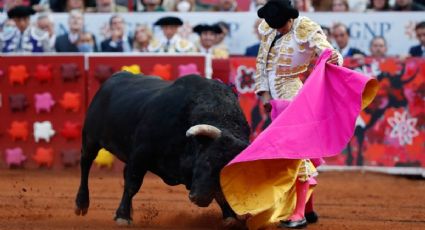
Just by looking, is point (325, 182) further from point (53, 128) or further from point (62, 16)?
point (62, 16)

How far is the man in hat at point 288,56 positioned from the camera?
7.40 metres

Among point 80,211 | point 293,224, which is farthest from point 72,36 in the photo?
point 293,224

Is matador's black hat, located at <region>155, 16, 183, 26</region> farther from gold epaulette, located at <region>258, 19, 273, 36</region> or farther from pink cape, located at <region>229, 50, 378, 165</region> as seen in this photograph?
pink cape, located at <region>229, 50, 378, 165</region>

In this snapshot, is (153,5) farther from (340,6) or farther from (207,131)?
(207,131)

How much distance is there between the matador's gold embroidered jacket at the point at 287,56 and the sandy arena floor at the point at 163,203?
43.3 inches

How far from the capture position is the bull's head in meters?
6.57

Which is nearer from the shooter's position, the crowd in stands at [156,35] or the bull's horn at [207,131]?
the bull's horn at [207,131]

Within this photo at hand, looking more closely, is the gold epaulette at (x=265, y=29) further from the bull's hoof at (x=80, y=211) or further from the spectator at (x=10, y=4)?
the spectator at (x=10, y=4)

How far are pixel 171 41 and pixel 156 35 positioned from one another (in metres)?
0.41

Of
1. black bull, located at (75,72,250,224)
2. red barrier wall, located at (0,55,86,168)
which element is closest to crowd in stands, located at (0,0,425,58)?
red barrier wall, located at (0,55,86,168)

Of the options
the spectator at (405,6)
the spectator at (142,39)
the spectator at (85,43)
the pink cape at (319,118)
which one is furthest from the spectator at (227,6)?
the pink cape at (319,118)

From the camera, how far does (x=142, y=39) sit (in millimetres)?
12562

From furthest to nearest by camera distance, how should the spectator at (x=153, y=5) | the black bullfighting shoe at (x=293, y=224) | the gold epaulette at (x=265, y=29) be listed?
1. the spectator at (x=153, y=5)
2. the gold epaulette at (x=265, y=29)
3. the black bullfighting shoe at (x=293, y=224)

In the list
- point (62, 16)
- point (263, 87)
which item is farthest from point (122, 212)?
point (62, 16)
